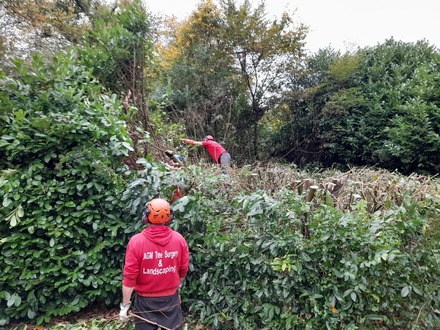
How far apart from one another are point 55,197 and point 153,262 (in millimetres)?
1490

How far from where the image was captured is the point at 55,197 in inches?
139

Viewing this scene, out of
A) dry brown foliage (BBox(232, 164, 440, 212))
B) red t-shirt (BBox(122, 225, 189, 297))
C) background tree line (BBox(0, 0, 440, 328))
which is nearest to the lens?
red t-shirt (BBox(122, 225, 189, 297))

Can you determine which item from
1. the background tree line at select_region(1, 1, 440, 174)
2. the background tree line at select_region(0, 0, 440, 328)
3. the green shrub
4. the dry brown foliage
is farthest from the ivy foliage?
the background tree line at select_region(1, 1, 440, 174)

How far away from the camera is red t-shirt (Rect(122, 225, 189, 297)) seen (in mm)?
2721

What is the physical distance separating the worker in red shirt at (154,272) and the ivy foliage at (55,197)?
894 mm

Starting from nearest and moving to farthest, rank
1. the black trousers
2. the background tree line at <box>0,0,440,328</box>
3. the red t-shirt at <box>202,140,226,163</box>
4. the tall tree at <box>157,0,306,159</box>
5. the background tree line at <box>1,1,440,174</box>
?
the black trousers, the background tree line at <box>0,0,440,328</box>, the red t-shirt at <box>202,140,226,163</box>, the background tree line at <box>1,1,440,174</box>, the tall tree at <box>157,0,306,159</box>

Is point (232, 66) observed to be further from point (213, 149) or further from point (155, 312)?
point (155, 312)

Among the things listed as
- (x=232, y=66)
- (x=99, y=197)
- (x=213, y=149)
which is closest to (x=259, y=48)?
(x=232, y=66)

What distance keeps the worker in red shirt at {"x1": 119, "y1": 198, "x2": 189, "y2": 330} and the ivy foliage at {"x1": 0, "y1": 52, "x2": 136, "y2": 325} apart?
2.93 ft

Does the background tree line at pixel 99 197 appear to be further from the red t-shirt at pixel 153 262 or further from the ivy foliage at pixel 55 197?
the red t-shirt at pixel 153 262

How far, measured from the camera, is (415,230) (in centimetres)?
302

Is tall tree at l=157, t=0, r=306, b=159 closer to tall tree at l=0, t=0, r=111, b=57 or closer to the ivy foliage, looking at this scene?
tall tree at l=0, t=0, r=111, b=57

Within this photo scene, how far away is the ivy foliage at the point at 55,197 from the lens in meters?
3.39

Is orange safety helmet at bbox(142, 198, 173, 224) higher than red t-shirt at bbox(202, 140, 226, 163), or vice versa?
red t-shirt at bbox(202, 140, 226, 163)
